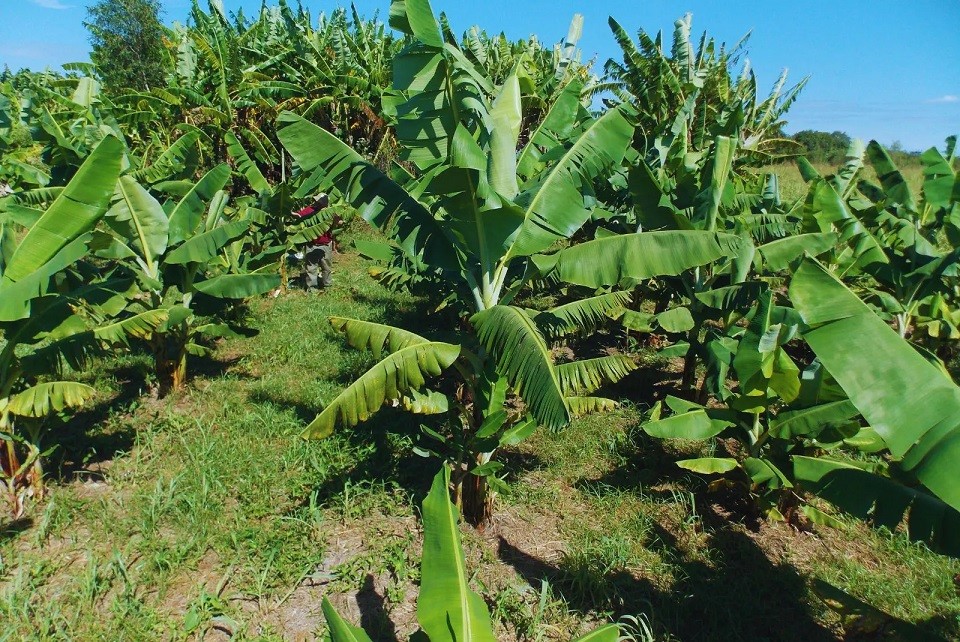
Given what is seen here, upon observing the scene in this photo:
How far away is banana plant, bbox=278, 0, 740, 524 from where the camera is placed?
11.0ft

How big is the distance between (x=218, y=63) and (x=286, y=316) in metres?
7.12

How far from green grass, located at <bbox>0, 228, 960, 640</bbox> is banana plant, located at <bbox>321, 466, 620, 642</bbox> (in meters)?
1.48

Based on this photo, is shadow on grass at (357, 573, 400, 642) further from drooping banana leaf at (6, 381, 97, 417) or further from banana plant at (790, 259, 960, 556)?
banana plant at (790, 259, 960, 556)

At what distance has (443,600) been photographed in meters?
2.21

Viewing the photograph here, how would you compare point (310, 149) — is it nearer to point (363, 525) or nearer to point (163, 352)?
point (363, 525)

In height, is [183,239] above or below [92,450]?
above

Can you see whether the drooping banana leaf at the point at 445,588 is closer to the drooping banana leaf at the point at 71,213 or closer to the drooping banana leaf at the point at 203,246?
the drooping banana leaf at the point at 71,213

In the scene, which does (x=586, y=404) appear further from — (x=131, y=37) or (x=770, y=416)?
(x=131, y=37)

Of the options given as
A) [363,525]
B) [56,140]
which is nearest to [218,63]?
[56,140]

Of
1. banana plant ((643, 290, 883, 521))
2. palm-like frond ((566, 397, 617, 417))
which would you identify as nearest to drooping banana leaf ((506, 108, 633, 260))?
palm-like frond ((566, 397, 617, 417))

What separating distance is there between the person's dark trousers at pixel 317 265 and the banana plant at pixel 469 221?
6.13 meters

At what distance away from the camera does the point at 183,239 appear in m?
5.70

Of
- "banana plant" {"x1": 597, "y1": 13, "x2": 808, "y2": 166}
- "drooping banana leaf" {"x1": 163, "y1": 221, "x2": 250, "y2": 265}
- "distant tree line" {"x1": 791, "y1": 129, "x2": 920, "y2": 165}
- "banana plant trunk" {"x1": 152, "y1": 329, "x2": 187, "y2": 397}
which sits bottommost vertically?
"banana plant trunk" {"x1": 152, "y1": 329, "x2": 187, "y2": 397}

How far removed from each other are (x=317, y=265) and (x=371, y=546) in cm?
709
